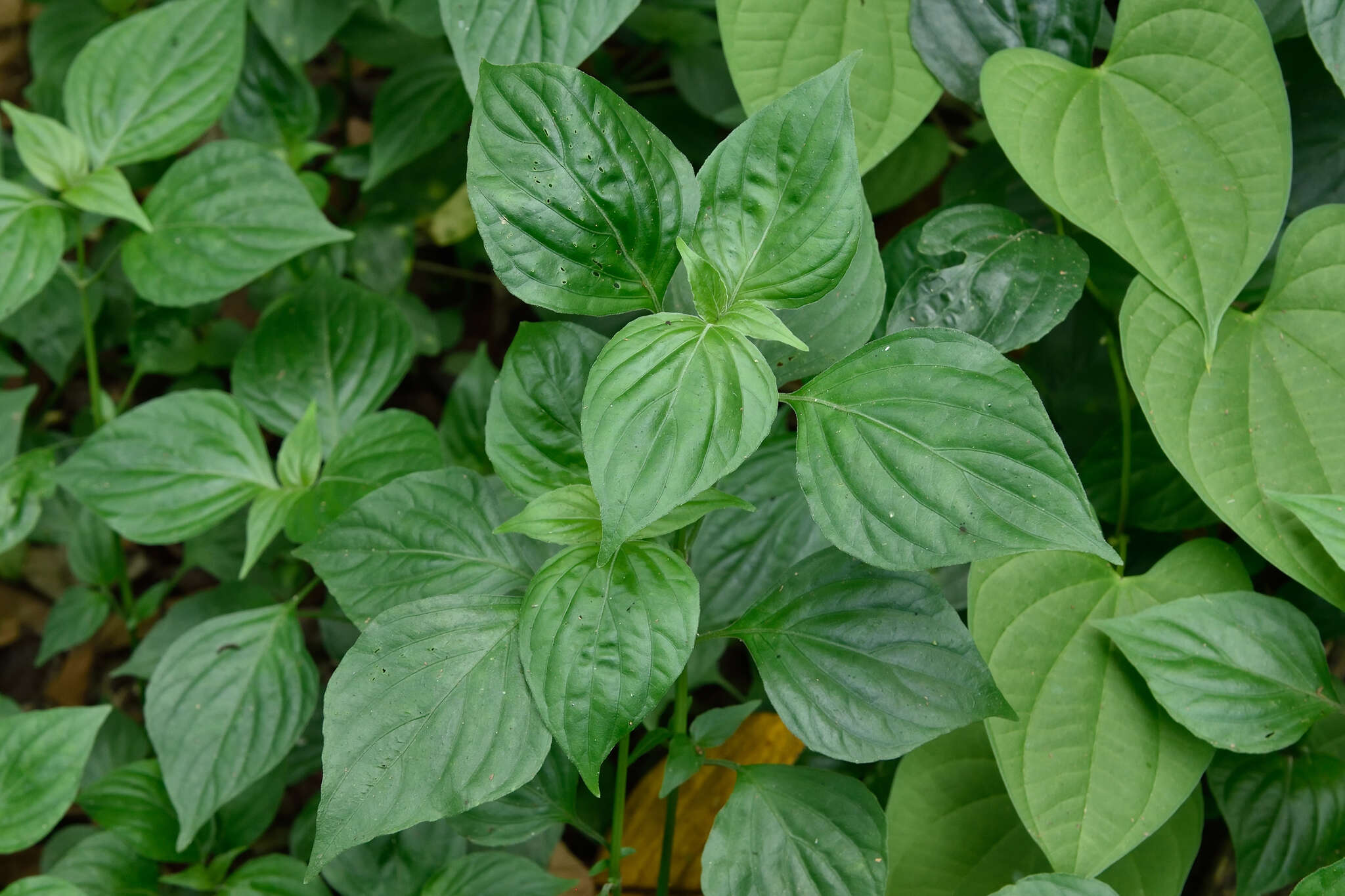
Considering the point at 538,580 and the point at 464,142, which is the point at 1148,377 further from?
the point at 464,142

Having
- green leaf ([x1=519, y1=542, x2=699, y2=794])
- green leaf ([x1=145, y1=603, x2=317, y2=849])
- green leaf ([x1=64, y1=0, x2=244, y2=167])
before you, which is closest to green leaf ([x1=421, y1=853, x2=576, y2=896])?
green leaf ([x1=145, y1=603, x2=317, y2=849])

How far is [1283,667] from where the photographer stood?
897 mm

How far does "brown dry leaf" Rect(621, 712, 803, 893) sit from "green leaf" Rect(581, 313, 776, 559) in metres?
0.66

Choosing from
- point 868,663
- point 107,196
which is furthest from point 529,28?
point 868,663

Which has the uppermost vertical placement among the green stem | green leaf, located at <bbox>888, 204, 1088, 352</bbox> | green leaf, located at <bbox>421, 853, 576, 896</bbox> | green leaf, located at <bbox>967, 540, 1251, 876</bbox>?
green leaf, located at <bbox>888, 204, 1088, 352</bbox>

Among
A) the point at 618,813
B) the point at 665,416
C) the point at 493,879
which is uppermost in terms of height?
the point at 665,416

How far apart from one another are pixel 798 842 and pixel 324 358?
81 centimetres

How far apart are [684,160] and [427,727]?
1.54 feet

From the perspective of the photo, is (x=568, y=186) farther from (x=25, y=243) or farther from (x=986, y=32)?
(x=25, y=243)

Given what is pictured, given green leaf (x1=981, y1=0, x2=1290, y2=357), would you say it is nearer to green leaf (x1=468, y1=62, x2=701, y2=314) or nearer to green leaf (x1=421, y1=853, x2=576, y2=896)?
green leaf (x1=468, y1=62, x2=701, y2=314)

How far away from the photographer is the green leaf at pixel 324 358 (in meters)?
1.22

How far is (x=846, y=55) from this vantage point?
100 centimetres

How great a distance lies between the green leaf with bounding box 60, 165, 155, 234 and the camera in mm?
1137

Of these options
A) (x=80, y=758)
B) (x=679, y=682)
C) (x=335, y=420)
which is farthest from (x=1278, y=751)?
(x=80, y=758)
